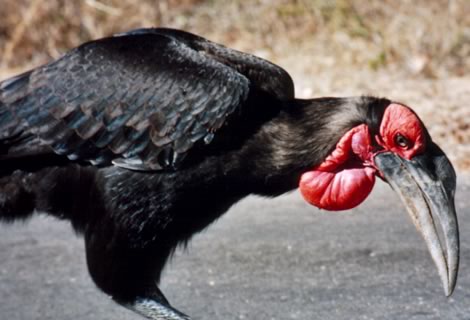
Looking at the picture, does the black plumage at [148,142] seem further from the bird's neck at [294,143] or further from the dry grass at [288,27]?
the dry grass at [288,27]

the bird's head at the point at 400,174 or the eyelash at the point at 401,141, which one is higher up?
the eyelash at the point at 401,141

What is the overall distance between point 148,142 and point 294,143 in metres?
0.61

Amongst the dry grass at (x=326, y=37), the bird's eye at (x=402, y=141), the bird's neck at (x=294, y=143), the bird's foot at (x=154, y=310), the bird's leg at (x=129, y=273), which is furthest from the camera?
the dry grass at (x=326, y=37)

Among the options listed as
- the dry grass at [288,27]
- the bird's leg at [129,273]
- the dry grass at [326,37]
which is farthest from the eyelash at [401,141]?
the dry grass at [288,27]

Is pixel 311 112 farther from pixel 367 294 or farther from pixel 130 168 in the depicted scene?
pixel 367 294

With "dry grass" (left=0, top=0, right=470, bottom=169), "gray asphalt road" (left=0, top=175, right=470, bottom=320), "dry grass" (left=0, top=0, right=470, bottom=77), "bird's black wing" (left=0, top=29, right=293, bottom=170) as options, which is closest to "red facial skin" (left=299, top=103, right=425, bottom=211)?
"bird's black wing" (left=0, top=29, right=293, bottom=170)

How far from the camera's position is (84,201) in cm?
451

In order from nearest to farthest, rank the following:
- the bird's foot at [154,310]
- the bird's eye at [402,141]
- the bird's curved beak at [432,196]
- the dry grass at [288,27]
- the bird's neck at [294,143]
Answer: the bird's curved beak at [432,196]
the bird's eye at [402,141]
the bird's neck at [294,143]
the bird's foot at [154,310]
the dry grass at [288,27]

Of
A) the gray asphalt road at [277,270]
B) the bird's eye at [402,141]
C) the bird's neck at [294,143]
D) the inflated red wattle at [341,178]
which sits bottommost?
the gray asphalt road at [277,270]

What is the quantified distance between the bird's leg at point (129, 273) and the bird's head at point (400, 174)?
72 cm

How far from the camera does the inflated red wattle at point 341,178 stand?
437 cm

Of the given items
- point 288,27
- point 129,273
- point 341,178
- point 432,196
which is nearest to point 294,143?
point 341,178

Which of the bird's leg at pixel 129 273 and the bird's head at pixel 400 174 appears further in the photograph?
the bird's leg at pixel 129 273

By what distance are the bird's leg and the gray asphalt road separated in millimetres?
593
